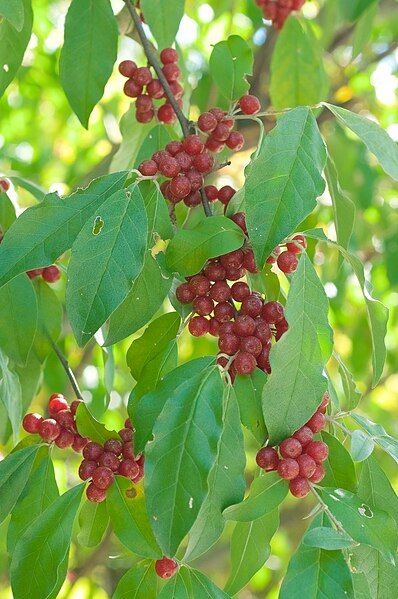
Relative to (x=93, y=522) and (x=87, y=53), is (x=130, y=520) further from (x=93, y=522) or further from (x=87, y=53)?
(x=87, y=53)

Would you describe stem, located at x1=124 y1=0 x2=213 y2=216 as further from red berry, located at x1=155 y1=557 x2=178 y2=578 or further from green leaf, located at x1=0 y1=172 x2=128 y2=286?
red berry, located at x1=155 y1=557 x2=178 y2=578

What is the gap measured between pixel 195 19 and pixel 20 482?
2.03m

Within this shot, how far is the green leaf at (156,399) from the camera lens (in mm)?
937

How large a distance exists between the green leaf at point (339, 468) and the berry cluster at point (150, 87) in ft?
1.74

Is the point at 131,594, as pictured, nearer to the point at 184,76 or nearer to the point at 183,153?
the point at 183,153

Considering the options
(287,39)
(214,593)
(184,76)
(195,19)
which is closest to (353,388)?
(214,593)

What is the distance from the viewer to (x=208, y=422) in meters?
0.89

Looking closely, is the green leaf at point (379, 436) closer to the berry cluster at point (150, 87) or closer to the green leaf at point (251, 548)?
the green leaf at point (251, 548)

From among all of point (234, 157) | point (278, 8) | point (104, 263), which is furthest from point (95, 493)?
point (234, 157)

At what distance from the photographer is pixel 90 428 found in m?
1.06

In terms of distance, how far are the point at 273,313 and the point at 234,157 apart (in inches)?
63.5

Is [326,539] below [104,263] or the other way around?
below

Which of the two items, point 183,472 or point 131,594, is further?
point 131,594

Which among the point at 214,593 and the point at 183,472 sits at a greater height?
the point at 183,472
